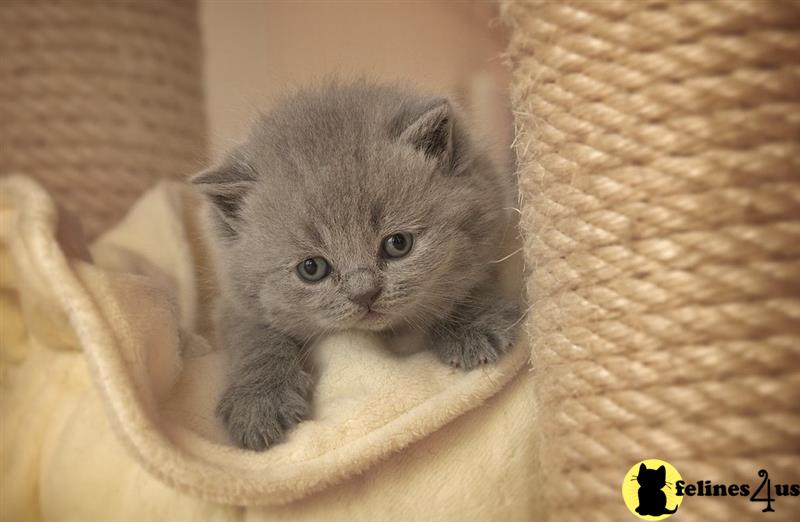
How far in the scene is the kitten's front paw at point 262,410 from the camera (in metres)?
1.07

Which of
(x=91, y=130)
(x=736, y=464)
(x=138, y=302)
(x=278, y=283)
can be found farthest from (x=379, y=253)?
(x=91, y=130)

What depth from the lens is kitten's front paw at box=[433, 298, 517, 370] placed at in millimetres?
1129

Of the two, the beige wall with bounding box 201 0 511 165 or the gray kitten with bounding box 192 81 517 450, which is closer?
the gray kitten with bounding box 192 81 517 450

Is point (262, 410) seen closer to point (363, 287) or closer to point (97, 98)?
point (363, 287)

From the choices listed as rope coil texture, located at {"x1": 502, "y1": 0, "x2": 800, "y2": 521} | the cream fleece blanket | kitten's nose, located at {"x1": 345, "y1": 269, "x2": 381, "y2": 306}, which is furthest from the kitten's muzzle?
rope coil texture, located at {"x1": 502, "y1": 0, "x2": 800, "y2": 521}

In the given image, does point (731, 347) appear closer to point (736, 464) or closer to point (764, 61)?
point (736, 464)

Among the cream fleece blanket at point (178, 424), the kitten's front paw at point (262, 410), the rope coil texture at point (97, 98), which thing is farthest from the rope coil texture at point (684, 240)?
the rope coil texture at point (97, 98)

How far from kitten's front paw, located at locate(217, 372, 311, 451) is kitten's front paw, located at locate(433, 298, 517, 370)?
248 millimetres

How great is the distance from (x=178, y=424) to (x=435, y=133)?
0.66m

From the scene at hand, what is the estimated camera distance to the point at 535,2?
90 cm

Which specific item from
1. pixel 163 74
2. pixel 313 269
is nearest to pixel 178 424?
pixel 313 269

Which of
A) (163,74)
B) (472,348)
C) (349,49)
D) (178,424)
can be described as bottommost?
(178,424)

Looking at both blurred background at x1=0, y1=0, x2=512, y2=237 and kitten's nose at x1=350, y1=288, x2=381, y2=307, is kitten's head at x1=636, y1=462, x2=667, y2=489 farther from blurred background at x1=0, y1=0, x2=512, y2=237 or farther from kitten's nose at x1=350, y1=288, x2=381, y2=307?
blurred background at x1=0, y1=0, x2=512, y2=237

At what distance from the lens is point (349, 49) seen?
A: 1793 mm
